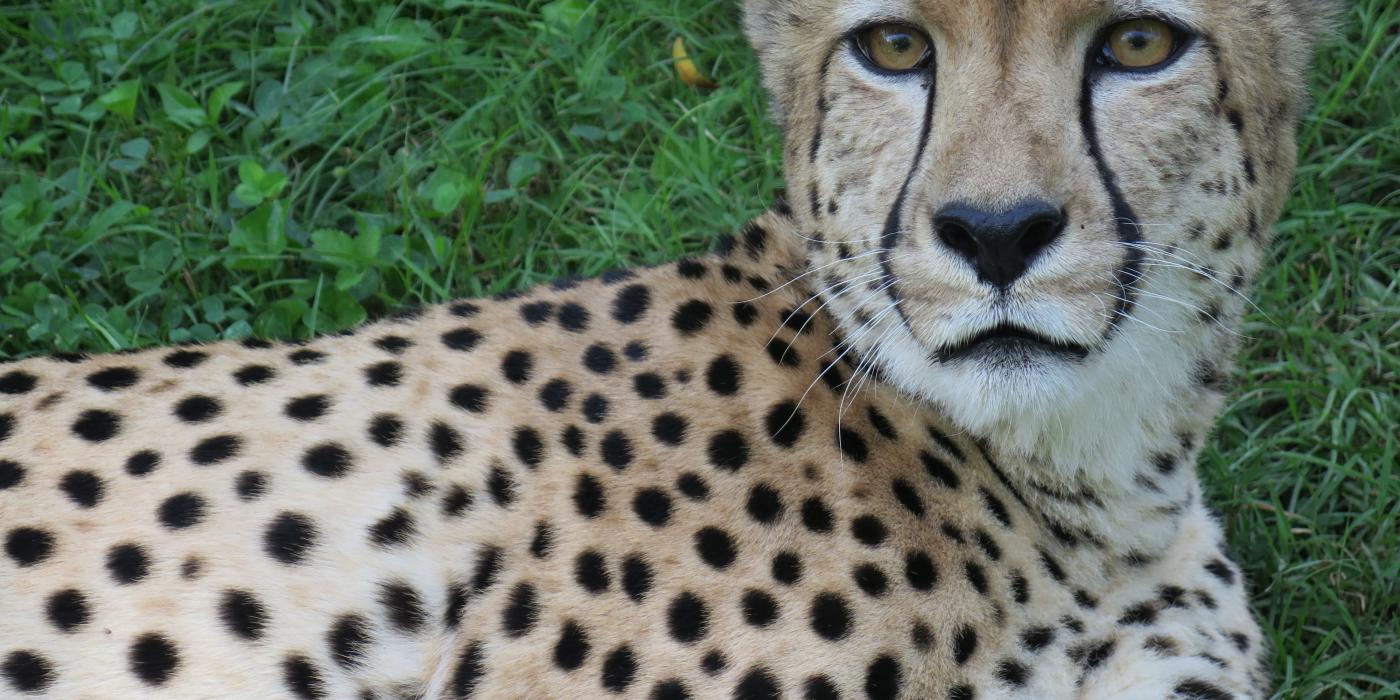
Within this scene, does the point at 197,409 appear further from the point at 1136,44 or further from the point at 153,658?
the point at 1136,44

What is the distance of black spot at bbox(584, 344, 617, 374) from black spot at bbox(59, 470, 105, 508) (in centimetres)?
77

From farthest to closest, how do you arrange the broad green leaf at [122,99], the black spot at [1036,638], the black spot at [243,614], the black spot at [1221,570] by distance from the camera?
the broad green leaf at [122,99]
the black spot at [1221,570]
the black spot at [1036,638]
the black spot at [243,614]

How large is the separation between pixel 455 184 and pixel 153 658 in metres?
1.85

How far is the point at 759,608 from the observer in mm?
2428

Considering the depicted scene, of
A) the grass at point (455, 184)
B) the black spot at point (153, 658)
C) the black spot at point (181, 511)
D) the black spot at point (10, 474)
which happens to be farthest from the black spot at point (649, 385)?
the grass at point (455, 184)

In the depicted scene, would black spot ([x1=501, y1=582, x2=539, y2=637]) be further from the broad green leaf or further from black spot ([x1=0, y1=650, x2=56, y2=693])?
the broad green leaf

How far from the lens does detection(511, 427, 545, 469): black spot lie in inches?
102

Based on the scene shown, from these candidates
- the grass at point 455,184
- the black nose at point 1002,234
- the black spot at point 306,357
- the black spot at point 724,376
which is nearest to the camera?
the black nose at point 1002,234

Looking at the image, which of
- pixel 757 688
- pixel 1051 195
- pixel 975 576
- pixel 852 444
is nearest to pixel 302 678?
pixel 757 688

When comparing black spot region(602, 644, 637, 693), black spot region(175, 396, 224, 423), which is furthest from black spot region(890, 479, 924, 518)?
black spot region(175, 396, 224, 423)

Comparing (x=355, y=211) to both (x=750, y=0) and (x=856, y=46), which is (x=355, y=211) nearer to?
(x=750, y=0)

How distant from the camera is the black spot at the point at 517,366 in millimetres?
2686

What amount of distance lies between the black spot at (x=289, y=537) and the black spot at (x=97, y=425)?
1.05 feet

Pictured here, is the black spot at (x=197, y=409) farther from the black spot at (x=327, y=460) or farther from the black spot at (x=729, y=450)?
the black spot at (x=729, y=450)
